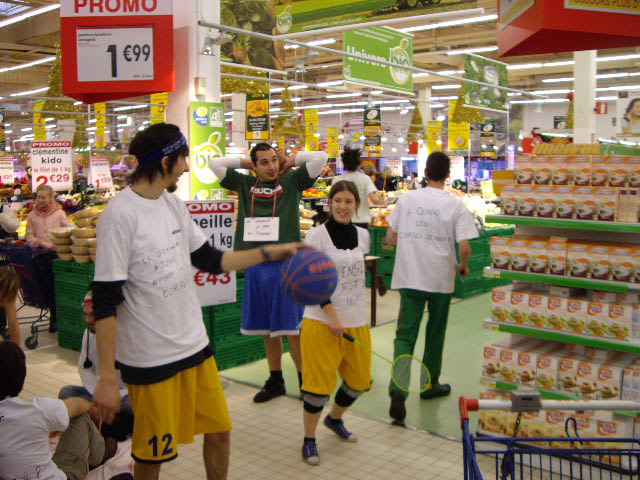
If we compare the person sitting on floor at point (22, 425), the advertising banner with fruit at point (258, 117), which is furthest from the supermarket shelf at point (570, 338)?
the advertising banner with fruit at point (258, 117)

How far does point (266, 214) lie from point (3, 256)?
458 centimetres

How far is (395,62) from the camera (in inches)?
333

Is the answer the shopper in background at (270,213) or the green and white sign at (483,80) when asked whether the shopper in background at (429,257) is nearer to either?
the shopper in background at (270,213)

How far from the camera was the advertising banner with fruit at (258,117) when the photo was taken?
1312 cm

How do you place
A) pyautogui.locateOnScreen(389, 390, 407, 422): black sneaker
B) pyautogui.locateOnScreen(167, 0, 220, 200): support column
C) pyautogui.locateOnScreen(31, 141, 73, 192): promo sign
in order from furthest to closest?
pyautogui.locateOnScreen(31, 141, 73, 192): promo sign, pyautogui.locateOnScreen(167, 0, 220, 200): support column, pyautogui.locateOnScreen(389, 390, 407, 422): black sneaker

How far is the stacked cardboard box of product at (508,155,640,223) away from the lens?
3.94 m

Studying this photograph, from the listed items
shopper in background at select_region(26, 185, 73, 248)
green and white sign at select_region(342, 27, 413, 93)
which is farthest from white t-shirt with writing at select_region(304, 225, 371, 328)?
shopper in background at select_region(26, 185, 73, 248)

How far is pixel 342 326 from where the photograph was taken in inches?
146

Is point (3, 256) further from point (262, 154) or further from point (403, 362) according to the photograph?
point (403, 362)

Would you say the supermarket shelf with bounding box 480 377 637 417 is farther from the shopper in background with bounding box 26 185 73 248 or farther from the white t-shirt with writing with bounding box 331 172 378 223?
the shopper in background with bounding box 26 185 73 248

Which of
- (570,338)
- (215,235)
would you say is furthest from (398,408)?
(215,235)

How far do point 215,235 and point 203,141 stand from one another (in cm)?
239

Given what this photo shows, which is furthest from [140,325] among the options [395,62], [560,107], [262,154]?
[560,107]

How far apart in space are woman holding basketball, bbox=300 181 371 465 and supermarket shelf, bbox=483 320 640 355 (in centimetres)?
98
